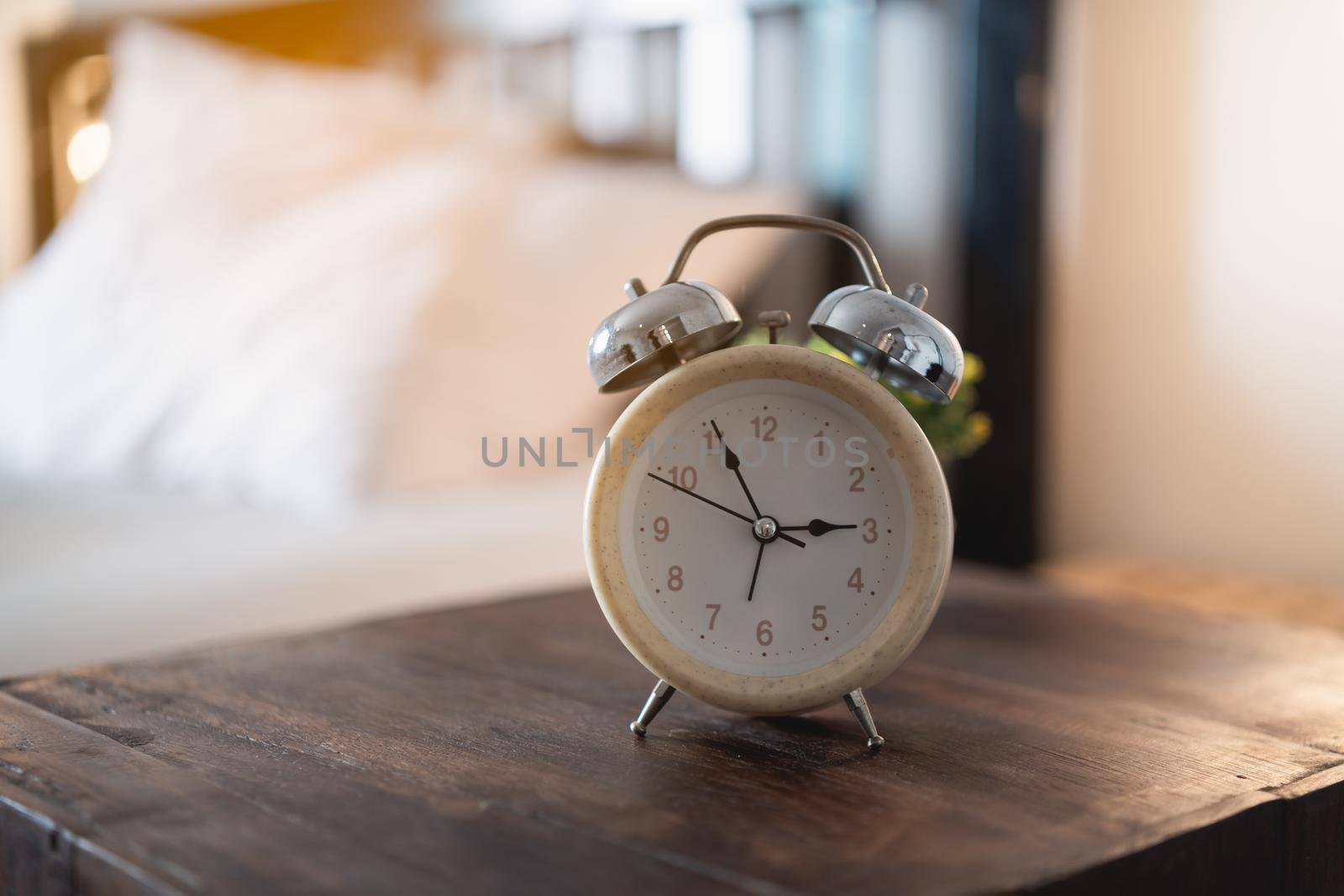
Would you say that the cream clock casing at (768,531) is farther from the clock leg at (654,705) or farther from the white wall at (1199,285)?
the white wall at (1199,285)

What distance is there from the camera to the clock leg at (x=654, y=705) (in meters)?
0.73

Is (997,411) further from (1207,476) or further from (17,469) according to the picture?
(17,469)

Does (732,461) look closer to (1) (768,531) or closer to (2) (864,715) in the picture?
(1) (768,531)

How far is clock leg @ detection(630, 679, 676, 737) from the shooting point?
729 millimetres

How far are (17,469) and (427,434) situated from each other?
0.75m

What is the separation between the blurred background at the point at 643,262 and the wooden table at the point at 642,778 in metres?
0.54

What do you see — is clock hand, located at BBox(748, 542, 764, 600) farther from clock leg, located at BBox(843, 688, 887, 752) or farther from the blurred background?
the blurred background

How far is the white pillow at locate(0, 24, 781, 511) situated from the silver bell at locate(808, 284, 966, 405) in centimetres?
93

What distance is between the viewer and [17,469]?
190 cm

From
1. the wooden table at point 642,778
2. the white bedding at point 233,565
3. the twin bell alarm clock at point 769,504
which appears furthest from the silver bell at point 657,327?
the white bedding at point 233,565

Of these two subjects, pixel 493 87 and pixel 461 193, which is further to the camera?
pixel 493 87

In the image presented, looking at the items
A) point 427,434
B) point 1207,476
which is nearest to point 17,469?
point 427,434

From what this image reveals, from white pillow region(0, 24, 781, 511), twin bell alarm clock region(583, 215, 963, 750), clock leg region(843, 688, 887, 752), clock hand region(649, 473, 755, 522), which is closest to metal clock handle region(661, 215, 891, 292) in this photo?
twin bell alarm clock region(583, 215, 963, 750)

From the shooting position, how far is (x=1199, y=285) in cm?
221
